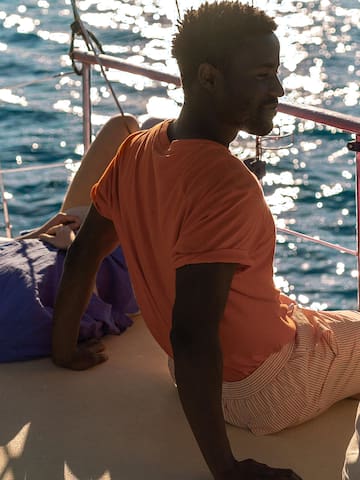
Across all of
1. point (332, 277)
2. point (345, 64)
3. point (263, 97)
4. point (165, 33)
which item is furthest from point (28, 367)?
point (165, 33)

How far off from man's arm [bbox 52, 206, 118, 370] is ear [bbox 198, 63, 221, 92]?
0.44 m

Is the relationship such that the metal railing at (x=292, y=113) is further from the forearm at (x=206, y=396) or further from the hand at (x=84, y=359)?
the forearm at (x=206, y=396)

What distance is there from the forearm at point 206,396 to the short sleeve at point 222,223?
5.6 inches

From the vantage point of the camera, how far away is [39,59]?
12086 mm

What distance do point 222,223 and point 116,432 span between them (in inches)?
20.6

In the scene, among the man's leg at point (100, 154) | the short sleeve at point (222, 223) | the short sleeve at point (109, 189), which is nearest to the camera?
the short sleeve at point (222, 223)

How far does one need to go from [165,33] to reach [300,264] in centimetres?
639

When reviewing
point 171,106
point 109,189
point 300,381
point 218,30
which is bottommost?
point 171,106

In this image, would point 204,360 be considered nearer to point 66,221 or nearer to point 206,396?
point 206,396

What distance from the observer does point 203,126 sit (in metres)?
1.61

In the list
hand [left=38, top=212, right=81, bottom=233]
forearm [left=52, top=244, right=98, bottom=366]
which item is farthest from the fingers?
forearm [left=52, top=244, right=98, bottom=366]

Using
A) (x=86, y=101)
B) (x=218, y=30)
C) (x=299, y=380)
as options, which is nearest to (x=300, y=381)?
(x=299, y=380)

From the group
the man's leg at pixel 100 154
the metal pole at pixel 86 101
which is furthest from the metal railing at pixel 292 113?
the man's leg at pixel 100 154

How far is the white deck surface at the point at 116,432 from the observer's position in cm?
171
